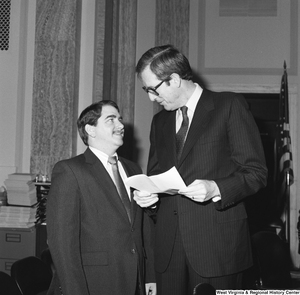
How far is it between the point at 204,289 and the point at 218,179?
0.49m

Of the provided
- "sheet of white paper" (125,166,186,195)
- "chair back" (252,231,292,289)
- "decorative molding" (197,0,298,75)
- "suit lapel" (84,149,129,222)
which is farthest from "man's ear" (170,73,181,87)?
"decorative molding" (197,0,298,75)

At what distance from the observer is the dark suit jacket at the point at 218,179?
7.76 feet

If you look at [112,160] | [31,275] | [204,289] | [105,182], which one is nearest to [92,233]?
[105,182]

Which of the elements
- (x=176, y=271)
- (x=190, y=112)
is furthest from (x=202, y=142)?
(x=176, y=271)

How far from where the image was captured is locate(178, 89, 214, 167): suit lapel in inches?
96.0

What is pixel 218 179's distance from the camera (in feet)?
7.59

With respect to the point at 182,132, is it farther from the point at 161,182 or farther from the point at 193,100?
the point at 161,182

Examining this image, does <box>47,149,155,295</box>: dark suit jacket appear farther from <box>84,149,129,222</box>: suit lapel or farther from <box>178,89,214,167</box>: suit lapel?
<box>178,89,214,167</box>: suit lapel

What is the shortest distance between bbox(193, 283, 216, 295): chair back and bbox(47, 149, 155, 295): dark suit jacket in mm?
660

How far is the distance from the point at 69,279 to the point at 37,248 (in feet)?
6.04

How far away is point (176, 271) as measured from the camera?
2430 millimetres

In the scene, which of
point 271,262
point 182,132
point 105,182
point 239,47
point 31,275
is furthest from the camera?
point 239,47

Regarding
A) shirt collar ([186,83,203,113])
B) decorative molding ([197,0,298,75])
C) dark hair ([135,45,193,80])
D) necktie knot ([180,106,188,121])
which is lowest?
necktie knot ([180,106,188,121])

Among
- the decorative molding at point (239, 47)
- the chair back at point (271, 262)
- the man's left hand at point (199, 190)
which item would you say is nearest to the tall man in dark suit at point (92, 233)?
the man's left hand at point (199, 190)
